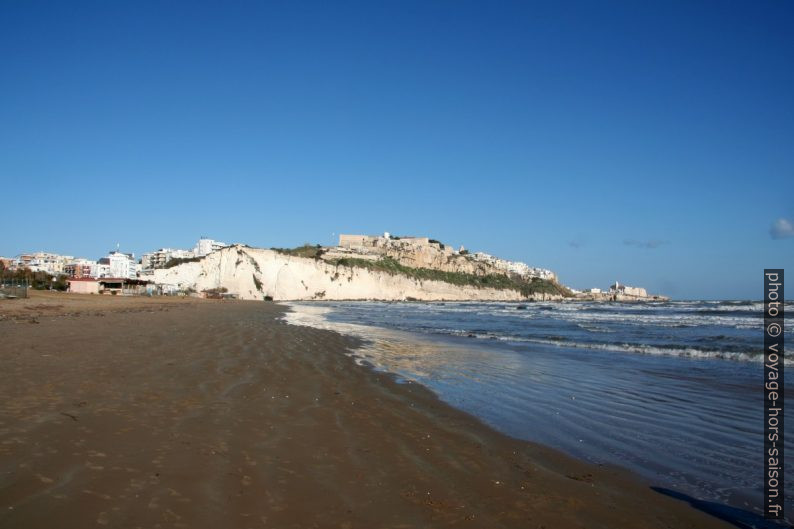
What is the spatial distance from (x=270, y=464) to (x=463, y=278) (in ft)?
375

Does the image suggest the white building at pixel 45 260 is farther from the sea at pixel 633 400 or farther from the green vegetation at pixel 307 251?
the sea at pixel 633 400

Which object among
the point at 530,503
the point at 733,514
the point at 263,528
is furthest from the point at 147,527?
the point at 733,514

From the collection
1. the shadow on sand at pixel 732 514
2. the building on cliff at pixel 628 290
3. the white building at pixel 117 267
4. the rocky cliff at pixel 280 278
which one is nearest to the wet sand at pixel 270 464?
the shadow on sand at pixel 732 514

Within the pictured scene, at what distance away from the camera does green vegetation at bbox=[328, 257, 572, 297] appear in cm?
9879

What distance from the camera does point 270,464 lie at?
12.9ft

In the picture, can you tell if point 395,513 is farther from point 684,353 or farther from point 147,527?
point 684,353

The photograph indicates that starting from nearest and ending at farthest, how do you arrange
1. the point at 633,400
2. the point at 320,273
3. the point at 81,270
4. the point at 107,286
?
the point at 633,400 → the point at 107,286 → the point at 320,273 → the point at 81,270

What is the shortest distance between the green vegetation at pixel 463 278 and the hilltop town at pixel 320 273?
251 millimetres

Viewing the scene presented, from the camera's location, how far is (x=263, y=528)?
2865mm

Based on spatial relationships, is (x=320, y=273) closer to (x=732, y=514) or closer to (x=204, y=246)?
(x=204, y=246)

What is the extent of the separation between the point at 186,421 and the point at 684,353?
13.5 meters

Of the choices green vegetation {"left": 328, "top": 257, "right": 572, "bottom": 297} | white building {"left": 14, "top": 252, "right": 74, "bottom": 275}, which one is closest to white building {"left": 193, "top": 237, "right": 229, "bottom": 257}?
white building {"left": 14, "top": 252, "right": 74, "bottom": 275}

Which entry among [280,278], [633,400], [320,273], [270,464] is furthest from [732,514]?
[320,273]

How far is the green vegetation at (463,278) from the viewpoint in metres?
98.8
